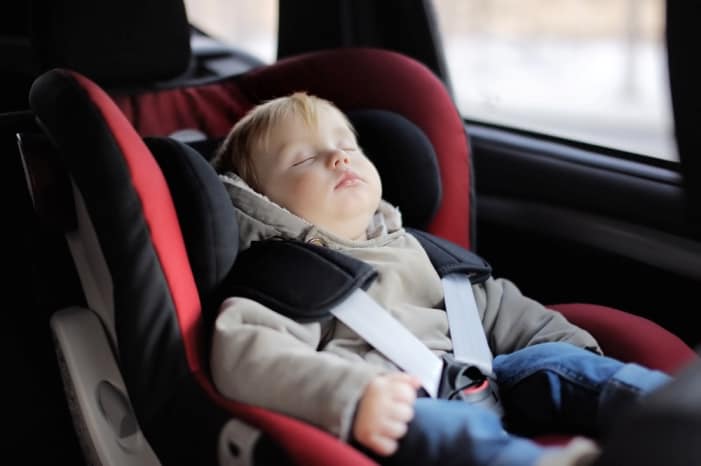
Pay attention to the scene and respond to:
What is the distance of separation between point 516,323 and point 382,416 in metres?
0.51

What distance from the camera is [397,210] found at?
5.07 ft

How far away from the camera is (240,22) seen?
2.84m

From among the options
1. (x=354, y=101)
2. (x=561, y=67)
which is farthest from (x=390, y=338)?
(x=561, y=67)

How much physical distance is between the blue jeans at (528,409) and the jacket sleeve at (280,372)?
0.31ft

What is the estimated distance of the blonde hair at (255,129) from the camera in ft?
4.78

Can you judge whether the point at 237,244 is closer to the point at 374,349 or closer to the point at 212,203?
the point at 212,203

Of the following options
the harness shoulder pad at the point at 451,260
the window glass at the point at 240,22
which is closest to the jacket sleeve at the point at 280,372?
the harness shoulder pad at the point at 451,260

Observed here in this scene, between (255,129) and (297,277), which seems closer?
(297,277)

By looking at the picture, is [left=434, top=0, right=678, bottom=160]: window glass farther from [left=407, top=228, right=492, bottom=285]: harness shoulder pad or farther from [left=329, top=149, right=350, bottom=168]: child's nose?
[left=329, top=149, right=350, bottom=168]: child's nose

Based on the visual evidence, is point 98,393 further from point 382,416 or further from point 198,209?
point 382,416

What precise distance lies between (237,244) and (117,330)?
0.74ft

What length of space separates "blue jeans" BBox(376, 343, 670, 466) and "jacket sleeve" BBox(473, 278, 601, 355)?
0.21 feet

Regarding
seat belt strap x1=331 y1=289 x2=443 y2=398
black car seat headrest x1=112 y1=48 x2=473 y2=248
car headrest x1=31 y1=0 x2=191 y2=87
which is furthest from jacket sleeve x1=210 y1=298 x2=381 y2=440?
car headrest x1=31 y1=0 x2=191 y2=87

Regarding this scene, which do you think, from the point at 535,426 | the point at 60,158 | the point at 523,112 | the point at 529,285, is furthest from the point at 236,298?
the point at 523,112
